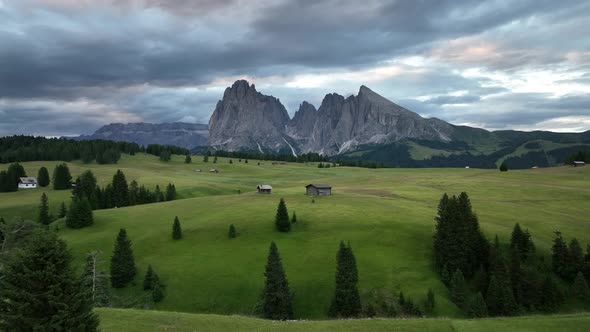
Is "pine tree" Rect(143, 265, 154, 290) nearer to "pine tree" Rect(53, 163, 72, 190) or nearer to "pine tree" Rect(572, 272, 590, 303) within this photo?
"pine tree" Rect(572, 272, 590, 303)

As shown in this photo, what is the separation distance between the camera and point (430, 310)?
178 feet

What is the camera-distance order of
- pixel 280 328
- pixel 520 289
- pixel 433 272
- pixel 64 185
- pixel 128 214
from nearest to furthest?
pixel 280 328, pixel 520 289, pixel 433 272, pixel 128 214, pixel 64 185

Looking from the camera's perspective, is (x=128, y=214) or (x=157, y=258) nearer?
(x=157, y=258)

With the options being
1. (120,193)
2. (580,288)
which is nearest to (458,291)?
(580,288)

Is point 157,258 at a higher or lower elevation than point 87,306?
lower

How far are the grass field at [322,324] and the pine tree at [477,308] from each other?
19731 mm

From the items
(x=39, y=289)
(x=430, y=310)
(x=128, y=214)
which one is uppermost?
(x=39, y=289)

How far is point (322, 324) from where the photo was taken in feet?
107

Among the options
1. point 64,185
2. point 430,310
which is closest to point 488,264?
point 430,310

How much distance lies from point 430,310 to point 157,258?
47.2m

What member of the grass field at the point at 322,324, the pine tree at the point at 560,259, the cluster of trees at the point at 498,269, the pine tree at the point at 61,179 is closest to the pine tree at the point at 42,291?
the grass field at the point at 322,324

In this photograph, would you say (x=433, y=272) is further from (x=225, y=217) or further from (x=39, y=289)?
(x=39, y=289)

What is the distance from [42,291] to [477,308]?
2037 inches

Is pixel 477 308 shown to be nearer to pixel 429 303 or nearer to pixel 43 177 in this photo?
pixel 429 303
